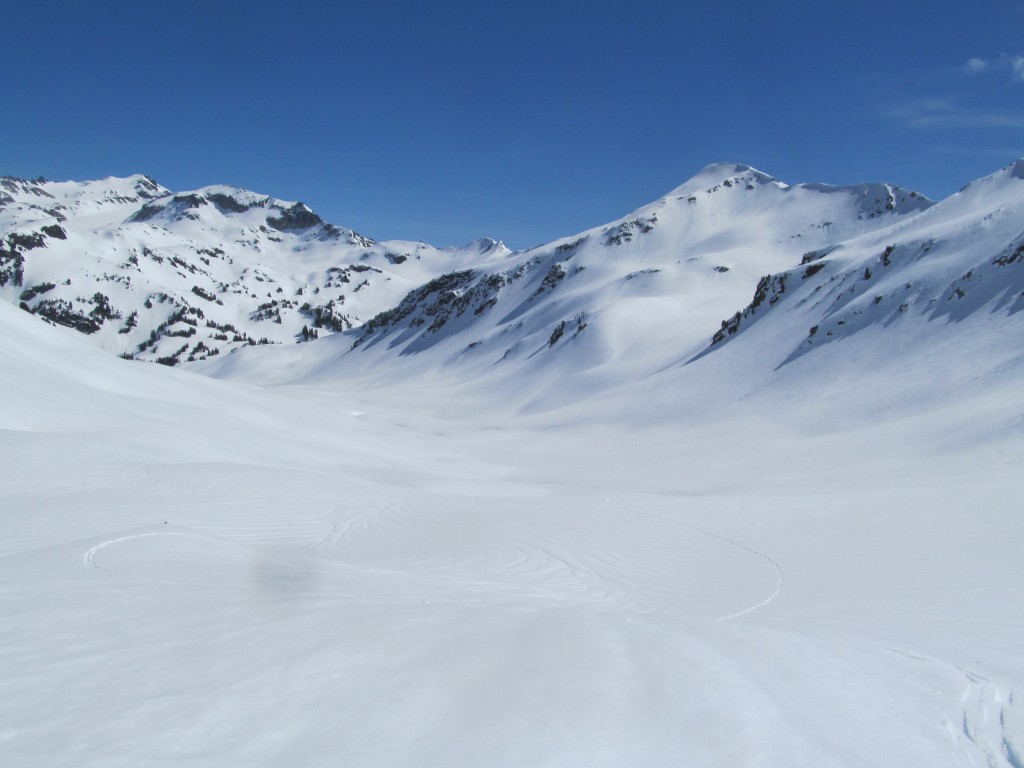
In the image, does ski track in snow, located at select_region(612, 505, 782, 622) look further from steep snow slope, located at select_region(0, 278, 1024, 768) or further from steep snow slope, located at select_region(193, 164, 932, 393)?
steep snow slope, located at select_region(193, 164, 932, 393)

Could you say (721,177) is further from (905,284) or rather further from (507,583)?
(507,583)

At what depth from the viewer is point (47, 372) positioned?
21484mm

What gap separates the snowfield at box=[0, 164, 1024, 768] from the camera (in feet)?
11.8

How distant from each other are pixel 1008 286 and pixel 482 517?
1400 inches

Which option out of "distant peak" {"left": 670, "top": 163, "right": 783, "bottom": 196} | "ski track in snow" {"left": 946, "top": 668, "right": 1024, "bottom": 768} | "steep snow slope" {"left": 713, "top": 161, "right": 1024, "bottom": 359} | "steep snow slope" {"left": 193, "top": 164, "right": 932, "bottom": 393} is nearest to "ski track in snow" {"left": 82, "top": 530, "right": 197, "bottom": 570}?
"ski track in snow" {"left": 946, "top": 668, "right": 1024, "bottom": 768}

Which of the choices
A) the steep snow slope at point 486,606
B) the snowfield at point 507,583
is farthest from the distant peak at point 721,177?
the steep snow slope at point 486,606

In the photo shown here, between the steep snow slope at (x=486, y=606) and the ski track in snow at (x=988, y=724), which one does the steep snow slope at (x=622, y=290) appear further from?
the ski track in snow at (x=988, y=724)

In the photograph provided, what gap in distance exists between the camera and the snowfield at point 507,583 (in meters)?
3.59

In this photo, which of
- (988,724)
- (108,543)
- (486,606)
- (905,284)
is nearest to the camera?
(988,724)

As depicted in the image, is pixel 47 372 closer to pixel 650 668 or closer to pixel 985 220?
pixel 650 668

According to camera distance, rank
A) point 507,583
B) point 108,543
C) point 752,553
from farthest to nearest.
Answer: point 752,553 → point 507,583 → point 108,543

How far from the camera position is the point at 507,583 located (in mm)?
9227

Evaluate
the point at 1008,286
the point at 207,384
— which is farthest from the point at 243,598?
the point at 1008,286

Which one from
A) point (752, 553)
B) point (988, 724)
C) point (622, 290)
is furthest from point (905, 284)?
point (622, 290)
